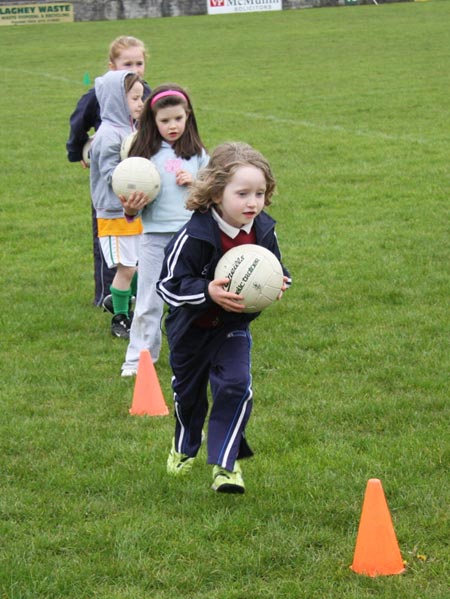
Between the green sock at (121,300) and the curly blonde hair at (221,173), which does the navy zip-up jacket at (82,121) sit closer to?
the green sock at (121,300)

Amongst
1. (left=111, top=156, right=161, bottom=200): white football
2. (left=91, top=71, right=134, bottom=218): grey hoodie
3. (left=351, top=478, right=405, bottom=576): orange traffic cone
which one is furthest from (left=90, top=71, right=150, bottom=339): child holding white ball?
(left=351, top=478, right=405, bottom=576): orange traffic cone

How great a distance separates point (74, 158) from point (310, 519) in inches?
181

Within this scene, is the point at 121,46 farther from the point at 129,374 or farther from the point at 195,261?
the point at 195,261

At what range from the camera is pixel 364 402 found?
6.56 m

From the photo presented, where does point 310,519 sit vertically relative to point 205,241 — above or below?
below

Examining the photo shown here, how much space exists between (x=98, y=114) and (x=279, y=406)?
3.03 m

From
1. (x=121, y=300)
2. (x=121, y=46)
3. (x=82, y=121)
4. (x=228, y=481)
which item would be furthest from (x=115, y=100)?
(x=228, y=481)

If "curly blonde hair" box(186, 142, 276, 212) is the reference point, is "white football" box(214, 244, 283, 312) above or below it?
below

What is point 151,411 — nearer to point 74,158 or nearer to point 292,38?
point 74,158

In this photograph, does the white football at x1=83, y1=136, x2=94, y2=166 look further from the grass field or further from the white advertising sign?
the white advertising sign

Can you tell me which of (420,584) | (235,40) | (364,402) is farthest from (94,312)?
(235,40)

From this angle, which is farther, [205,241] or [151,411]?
[151,411]

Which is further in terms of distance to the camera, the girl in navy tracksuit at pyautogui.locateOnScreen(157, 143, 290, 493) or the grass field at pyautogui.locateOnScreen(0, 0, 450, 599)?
the girl in navy tracksuit at pyautogui.locateOnScreen(157, 143, 290, 493)

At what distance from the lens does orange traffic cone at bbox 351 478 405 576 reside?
4.30m
